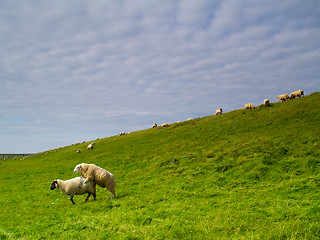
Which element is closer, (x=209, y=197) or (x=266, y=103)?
(x=209, y=197)

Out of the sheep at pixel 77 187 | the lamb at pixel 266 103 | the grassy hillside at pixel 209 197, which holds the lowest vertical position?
the grassy hillside at pixel 209 197

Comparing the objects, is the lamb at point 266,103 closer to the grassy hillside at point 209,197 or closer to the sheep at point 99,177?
the grassy hillside at point 209,197

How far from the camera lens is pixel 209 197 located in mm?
13766

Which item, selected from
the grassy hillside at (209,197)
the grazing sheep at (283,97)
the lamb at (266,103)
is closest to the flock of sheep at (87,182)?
the grassy hillside at (209,197)

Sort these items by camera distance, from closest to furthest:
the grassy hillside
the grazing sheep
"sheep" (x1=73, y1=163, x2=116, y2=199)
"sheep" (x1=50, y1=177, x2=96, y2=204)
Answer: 1. the grassy hillside
2. "sheep" (x1=50, y1=177, x2=96, y2=204)
3. "sheep" (x1=73, y1=163, x2=116, y2=199)
4. the grazing sheep

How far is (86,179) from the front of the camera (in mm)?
15758

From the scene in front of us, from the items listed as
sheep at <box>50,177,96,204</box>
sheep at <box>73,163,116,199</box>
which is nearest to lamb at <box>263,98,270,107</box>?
sheep at <box>73,163,116,199</box>

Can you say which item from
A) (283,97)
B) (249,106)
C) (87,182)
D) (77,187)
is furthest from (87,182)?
(283,97)

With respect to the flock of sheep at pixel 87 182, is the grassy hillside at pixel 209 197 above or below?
below

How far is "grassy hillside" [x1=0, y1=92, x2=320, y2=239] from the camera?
8969mm

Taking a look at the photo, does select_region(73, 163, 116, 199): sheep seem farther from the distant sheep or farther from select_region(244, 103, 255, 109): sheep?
the distant sheep

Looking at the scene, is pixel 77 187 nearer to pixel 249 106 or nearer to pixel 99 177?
pixel 99 177

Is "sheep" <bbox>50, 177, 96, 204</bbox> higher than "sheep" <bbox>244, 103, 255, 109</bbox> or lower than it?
lower

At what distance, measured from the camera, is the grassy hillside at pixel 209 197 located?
353 inches
